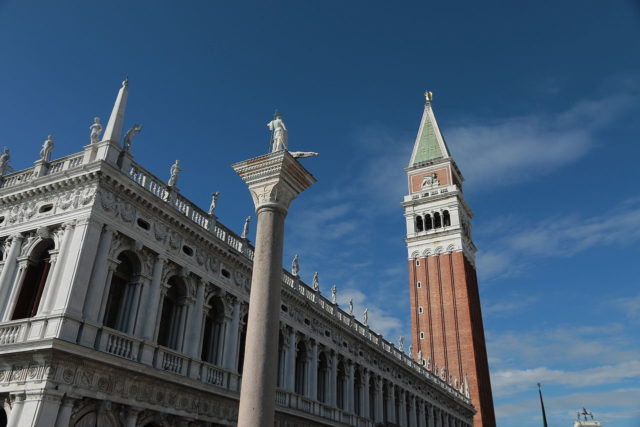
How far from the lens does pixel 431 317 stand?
203ft

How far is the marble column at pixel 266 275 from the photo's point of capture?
980cm

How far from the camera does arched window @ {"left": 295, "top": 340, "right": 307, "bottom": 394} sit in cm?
2770

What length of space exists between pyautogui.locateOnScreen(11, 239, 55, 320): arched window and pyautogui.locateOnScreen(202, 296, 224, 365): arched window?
619cm

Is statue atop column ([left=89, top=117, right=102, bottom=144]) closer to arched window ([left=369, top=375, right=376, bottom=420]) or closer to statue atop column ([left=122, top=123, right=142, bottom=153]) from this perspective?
statue atop column ([left=122, top=123, right=142, bottom=153])

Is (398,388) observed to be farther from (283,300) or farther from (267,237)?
(267,237)

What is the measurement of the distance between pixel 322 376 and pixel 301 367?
2409mm

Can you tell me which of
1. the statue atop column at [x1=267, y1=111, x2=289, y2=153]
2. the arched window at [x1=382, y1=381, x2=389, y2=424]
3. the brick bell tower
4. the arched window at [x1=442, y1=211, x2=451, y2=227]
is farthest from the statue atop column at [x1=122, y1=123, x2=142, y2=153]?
the arched window at [x1=442, y1=211, x2=451, y2=227]

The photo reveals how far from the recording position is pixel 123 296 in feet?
61.6

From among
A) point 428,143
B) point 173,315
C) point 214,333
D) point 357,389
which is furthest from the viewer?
point 428,143

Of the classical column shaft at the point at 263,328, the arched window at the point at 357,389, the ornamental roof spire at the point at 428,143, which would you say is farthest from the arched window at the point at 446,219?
the classical column shaft at the point at 263,328

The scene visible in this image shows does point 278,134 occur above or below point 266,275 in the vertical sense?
above

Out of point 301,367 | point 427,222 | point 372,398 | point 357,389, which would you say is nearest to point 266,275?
point 301,367

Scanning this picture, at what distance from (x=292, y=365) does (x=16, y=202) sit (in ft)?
45.0

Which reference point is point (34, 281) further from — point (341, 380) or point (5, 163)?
point (341, 380)
